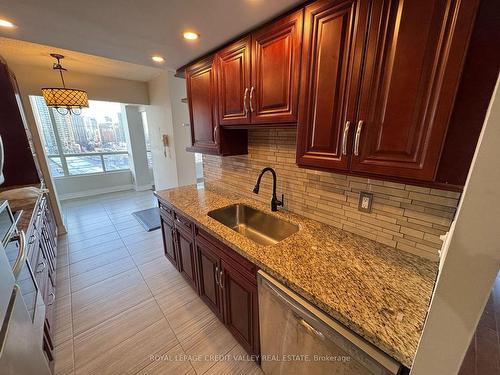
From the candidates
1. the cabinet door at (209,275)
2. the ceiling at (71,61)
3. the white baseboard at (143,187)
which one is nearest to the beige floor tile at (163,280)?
the cabinet door at (209,275)

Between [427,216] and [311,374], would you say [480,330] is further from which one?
[311,374]

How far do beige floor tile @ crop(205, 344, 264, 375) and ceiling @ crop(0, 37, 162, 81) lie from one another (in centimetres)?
352

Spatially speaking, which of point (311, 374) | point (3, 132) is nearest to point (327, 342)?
point (311, 374)

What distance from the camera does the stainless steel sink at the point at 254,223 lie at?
166cm

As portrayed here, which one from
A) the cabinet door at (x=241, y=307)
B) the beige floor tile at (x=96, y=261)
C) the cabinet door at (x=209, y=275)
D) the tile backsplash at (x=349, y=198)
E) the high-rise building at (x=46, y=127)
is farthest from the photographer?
the high-rise building at (x=46, y=127)

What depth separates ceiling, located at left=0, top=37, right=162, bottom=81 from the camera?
2.32 meters

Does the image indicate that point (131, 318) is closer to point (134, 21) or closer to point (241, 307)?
point (241, 307)

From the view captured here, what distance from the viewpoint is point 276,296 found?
40.1 inches

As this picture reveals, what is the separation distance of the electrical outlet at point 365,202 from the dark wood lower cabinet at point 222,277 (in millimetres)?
770

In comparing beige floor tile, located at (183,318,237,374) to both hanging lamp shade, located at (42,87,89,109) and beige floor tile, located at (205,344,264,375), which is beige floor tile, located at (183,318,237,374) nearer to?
beige floor tile, located at (205,344,264,375)

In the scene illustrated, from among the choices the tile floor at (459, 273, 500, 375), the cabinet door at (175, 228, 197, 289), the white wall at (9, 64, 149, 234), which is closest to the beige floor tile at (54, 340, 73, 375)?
the cabinet door at (175, 228, 197, 289)

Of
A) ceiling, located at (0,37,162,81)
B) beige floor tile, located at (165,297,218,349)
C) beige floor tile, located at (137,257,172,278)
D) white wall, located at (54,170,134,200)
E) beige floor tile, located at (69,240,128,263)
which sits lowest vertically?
beige floor tile, located at (165,297,218,349)

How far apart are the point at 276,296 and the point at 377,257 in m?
0.58

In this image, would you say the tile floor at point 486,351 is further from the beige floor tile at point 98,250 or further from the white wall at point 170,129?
the white wall at point 170,129
